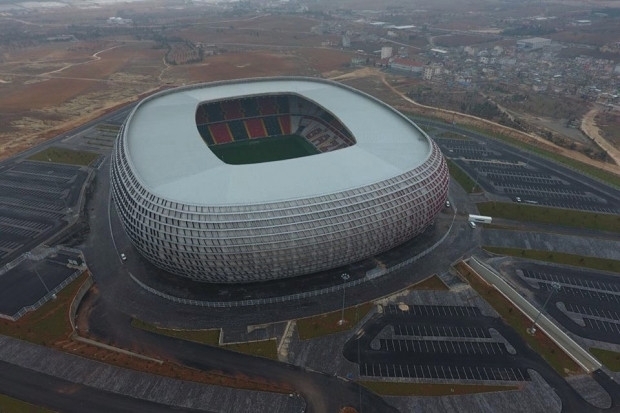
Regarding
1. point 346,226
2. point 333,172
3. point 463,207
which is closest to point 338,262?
point 346,226

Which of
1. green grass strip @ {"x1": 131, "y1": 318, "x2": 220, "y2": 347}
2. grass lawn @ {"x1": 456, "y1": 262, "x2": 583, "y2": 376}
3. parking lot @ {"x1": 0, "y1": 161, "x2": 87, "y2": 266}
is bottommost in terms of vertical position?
grass lawn @ {"x1": 456, "y1": 262, "x2": 583, "y2": 376}

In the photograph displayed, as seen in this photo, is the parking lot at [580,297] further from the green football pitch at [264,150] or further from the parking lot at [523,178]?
the green football pitch at [264,150]

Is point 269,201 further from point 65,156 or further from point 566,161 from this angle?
point 566,161

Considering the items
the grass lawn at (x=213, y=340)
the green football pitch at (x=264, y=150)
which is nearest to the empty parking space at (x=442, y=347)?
the grass lawn at (x=213, y=340)

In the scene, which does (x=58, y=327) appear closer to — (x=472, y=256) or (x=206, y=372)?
(x=206, y=372)

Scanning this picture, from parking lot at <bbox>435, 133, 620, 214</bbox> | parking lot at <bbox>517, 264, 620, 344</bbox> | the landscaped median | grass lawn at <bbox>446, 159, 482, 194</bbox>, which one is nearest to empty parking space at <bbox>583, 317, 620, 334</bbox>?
parking lot at <bbox>517, 264, 620, 344</bbox>

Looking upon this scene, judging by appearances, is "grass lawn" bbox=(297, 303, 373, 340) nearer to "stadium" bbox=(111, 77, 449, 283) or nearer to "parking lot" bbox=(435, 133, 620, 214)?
"stadium" bbox=(111, 77, 449, 283)
